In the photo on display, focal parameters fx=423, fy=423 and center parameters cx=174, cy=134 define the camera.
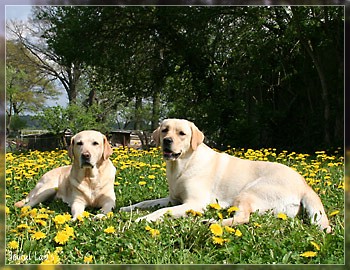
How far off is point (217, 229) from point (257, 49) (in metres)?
3.27

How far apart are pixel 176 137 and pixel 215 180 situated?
0.48 meters

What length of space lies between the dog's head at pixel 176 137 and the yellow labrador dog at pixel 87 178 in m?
0.43

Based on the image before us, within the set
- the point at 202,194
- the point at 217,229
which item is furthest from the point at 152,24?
the point at 217,229

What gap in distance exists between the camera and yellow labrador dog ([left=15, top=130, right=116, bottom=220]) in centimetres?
313

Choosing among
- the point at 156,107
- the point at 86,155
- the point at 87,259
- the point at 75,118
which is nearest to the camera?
the point at 87,259

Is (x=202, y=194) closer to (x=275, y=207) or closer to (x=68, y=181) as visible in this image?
(x=275, y=207)

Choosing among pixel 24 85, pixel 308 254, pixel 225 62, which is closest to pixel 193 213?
pixel 308 254

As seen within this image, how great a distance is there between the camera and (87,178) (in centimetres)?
326

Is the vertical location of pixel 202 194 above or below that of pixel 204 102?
below

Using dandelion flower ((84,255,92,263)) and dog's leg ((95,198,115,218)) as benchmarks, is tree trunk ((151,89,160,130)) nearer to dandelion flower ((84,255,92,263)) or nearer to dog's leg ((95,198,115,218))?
dog's leg ((95,198,115,218))

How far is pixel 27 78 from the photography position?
353 centimetres

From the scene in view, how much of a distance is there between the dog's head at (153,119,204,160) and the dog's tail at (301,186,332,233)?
2.87 ft

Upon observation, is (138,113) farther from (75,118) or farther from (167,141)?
(167,141)

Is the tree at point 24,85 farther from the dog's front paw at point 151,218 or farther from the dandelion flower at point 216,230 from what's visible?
the dandelion flower at point 216,230
